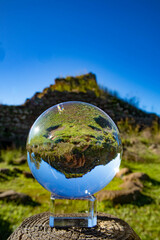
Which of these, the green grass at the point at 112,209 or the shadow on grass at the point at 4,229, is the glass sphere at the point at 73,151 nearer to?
the shadow on grass at the point at 4,229

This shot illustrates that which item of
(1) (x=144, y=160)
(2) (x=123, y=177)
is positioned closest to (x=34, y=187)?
(2) (x=123, y=177)

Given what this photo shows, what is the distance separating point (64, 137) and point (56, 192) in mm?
459

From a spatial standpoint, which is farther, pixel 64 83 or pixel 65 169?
pixel 64 83

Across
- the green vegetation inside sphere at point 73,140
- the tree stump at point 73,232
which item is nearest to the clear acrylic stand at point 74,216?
the tree stump at point 73,232

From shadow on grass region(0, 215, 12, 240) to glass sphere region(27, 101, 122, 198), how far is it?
5.91ft

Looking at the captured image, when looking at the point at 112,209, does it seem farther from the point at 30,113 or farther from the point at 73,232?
the point at 30,113

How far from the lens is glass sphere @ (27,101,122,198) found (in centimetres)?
151

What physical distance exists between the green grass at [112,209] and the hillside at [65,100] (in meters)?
3.95

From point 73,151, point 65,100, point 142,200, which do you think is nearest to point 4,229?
point 73,151

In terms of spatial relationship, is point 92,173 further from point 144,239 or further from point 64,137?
point 144,239

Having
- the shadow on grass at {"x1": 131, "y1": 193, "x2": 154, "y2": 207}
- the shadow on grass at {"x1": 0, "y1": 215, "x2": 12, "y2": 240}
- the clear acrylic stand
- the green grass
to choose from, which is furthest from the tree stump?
the shadow on grass at {"x1": 131, "y1": 193, "x2": 154, "y2": 207}

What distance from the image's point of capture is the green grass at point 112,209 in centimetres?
311

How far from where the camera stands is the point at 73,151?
1537 mm

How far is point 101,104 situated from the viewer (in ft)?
30.7
